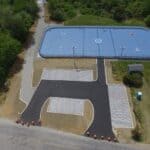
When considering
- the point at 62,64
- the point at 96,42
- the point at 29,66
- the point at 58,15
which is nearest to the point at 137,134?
the point at 62,64

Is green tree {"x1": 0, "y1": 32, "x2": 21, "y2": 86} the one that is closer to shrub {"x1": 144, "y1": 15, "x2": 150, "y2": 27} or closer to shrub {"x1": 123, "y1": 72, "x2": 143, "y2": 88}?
shrub {"x1": 123, "y1": 72, "x2": 143, "y2": 88}

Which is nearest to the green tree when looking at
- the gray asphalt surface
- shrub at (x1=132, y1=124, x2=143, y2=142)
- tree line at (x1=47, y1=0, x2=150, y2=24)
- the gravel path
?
the gravel path

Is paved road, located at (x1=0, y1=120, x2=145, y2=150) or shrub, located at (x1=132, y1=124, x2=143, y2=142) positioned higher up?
paved road, located at (x1=0, y1=120, x2=145, y2=150)

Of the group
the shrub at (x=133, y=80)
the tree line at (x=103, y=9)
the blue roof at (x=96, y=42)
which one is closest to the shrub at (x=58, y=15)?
the tree line at (x=103, y=9)

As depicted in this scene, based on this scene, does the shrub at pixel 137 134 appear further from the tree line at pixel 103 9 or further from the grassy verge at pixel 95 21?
the tree line at pixel 103 9

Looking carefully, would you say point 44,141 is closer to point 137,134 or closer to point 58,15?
point 137,134

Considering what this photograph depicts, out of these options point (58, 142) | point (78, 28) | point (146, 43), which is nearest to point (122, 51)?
point (146, 43)
